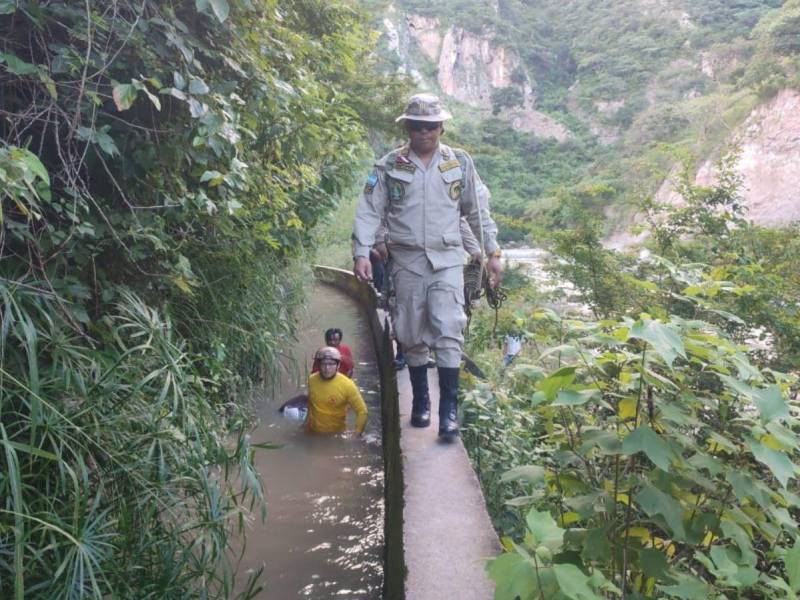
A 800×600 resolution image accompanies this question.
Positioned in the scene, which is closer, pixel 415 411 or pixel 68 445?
pixel 68 445

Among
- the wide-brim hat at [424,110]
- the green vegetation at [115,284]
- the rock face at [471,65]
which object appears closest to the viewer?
the green vegetation at [115,284]

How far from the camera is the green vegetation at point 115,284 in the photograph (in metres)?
2.17

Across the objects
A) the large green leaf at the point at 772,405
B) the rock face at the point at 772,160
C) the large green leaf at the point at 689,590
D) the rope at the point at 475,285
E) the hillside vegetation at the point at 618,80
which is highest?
the hillside vegetation at the point at 618,80

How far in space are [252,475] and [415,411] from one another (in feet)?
5.73

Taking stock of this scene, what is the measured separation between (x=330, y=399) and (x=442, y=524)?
8.47ft

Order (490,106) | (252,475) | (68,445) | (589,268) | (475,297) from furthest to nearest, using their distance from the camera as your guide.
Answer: (490,106), (589,268), (475,297), (252,475), (68,445)

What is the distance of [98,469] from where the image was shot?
2438mm

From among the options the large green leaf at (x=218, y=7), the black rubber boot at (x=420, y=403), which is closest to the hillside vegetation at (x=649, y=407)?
the black rubber boot at (x=420, y=403)

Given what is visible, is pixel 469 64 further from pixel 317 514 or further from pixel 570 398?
pixel 570 398

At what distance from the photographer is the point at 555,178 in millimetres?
41312

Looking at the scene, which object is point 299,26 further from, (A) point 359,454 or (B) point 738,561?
(B) point 738,561

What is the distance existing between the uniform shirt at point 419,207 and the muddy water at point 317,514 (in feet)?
4.76

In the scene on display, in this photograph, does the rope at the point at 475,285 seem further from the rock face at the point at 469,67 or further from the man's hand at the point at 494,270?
the rock face at the point at 469,67

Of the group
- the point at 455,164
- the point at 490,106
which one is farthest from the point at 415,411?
the point at 490,106
